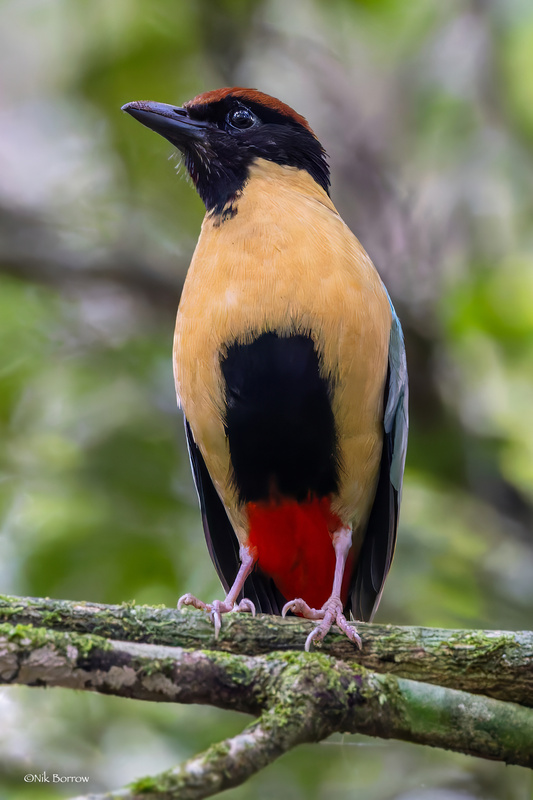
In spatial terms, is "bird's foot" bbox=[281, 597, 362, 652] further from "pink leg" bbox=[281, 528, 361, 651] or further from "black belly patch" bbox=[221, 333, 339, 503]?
"black belly patch" bbox=[221, 333, 339, 503]

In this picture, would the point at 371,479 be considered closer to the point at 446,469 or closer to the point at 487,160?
the point at 446,469

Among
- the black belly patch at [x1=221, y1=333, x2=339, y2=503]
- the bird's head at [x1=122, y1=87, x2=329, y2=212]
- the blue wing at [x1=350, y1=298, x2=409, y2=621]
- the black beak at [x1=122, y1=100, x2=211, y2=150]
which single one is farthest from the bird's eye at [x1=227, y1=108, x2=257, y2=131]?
the black belly patch at [x1=221, y1=333, x2=339, y2=503]

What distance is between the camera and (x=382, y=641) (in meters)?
2.95

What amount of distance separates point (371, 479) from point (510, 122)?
2.92 metres

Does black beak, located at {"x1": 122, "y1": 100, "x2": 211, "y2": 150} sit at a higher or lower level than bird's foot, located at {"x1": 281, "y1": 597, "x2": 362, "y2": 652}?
higher

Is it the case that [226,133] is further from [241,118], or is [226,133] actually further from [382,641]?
[382,641]

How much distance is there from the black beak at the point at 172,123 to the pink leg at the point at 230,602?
6.41 ft

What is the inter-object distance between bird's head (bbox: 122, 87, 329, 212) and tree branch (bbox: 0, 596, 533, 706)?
2060 mm

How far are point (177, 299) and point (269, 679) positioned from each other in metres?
3.50

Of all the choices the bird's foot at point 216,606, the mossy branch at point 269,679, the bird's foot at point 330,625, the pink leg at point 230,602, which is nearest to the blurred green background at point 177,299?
the pink leg at point 230,602

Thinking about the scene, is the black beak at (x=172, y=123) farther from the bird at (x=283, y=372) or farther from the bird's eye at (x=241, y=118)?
the bird's eye at (x=241, y=118)

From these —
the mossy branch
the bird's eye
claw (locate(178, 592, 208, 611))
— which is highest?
the bird's eye

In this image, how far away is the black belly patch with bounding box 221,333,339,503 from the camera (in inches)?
142

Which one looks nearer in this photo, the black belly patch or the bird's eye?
the black belly patch
